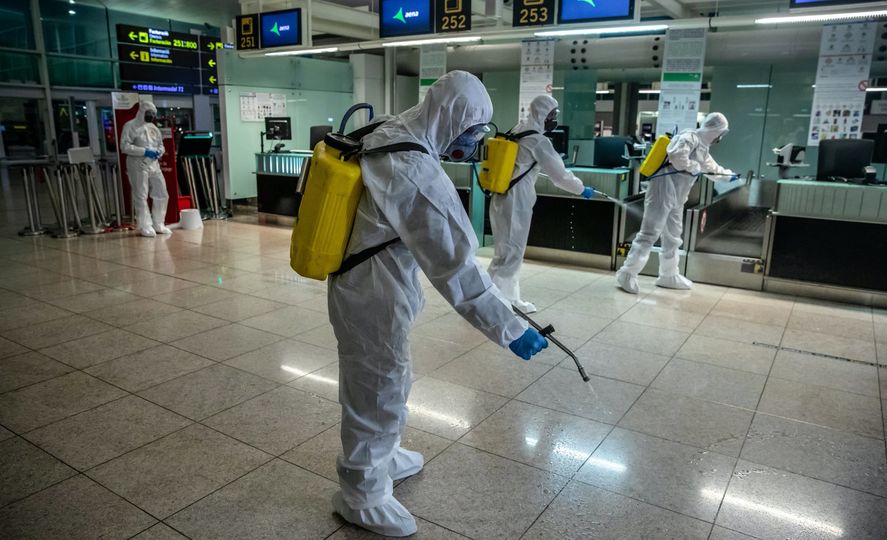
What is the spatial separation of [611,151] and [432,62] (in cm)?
287

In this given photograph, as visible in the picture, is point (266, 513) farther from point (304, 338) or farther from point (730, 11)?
point (730, 11)

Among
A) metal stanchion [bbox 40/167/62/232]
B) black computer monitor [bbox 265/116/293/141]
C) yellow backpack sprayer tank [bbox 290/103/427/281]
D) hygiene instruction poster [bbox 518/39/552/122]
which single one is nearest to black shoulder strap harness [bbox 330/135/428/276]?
yellow backpack sprayer tank [bbox 290/103/427/281]

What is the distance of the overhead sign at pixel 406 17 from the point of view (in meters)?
6.46

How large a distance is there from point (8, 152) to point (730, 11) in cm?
1511

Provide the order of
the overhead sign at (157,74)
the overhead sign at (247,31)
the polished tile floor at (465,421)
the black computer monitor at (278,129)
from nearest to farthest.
A: the polished tile floor at (465,421) < the overhead sign at (247,31) < the black computer monitor at (278,129) < the overhead sign at (157,74)

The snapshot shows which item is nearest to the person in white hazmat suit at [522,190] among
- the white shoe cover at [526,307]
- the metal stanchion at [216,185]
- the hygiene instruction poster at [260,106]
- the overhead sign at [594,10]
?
the white shoe cover at [526,307]

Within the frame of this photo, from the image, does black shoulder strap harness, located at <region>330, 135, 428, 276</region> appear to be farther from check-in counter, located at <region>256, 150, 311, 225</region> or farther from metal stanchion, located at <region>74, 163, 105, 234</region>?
metal stanchion, located at <region>74, 163, 105, 234</region>

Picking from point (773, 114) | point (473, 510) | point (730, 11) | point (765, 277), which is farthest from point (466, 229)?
point (730, 11)

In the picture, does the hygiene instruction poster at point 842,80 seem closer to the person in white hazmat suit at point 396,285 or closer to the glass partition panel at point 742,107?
the glass partition panel at point 742,107

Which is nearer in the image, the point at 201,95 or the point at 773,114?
the point at 773,114

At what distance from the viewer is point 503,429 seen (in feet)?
9.96

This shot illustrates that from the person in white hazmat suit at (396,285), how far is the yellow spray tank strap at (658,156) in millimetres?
3640

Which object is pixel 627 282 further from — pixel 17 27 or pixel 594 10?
pixel 17 27

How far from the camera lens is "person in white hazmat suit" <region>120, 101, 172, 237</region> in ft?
25.8
